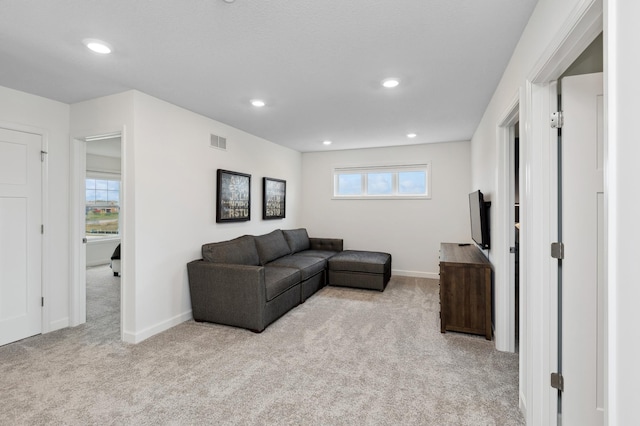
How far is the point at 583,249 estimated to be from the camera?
156 centimetres

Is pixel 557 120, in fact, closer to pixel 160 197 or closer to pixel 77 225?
pixel 160 197

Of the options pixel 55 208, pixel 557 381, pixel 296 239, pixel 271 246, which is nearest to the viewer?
pixel 557 381

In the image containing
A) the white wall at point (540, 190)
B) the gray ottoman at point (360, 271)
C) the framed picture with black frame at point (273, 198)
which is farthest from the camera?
the framed picture with black frame at point (273, 198)

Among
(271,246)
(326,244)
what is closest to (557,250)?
(271,246)

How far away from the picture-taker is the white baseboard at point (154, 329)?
9.67 feet

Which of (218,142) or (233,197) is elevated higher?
(218,142)

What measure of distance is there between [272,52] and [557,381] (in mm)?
2681

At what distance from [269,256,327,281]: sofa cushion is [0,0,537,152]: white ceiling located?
202 centimetres

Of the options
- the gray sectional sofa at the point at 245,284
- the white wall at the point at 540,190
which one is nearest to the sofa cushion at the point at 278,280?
the gray sectional sofa at the point at 245,284

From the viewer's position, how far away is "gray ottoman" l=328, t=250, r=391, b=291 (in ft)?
15.2

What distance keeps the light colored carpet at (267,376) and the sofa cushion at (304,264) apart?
2.69 ft

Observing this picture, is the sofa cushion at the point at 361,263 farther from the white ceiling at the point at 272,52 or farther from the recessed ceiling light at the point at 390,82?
the recessed ceiling light at the point at 390,82

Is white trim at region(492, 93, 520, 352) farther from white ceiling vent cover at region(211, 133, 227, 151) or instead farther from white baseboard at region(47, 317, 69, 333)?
white baseboard at region(47, 317, 69, 333)

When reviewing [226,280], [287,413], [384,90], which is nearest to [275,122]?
[384,90]
